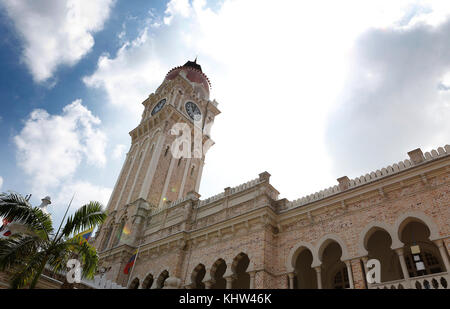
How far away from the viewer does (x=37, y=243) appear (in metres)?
11.6

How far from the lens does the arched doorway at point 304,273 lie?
640 inches

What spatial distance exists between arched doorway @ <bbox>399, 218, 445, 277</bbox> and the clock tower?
45.1 ft

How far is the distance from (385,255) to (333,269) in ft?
8.47

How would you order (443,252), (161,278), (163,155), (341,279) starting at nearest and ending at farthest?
(443,252) → (341,279) → (161,278) → (163,155)

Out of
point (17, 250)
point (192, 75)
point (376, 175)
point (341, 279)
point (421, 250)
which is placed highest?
point (192, 75)

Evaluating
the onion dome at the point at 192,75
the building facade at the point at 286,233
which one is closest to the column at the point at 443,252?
the building facade at the point at 286,233

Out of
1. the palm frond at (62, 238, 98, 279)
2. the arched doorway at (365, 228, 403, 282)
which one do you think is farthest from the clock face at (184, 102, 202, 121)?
the palm frond at (62, 238, 98, 279)

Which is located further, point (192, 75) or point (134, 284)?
point (192, 75)

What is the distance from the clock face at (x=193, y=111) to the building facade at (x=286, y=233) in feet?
23.8

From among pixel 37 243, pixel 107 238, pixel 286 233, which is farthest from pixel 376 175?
pixel 107 238

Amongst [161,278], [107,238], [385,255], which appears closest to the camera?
[385,255]

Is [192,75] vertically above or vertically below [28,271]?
above

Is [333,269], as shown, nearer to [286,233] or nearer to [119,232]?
[286,233]
